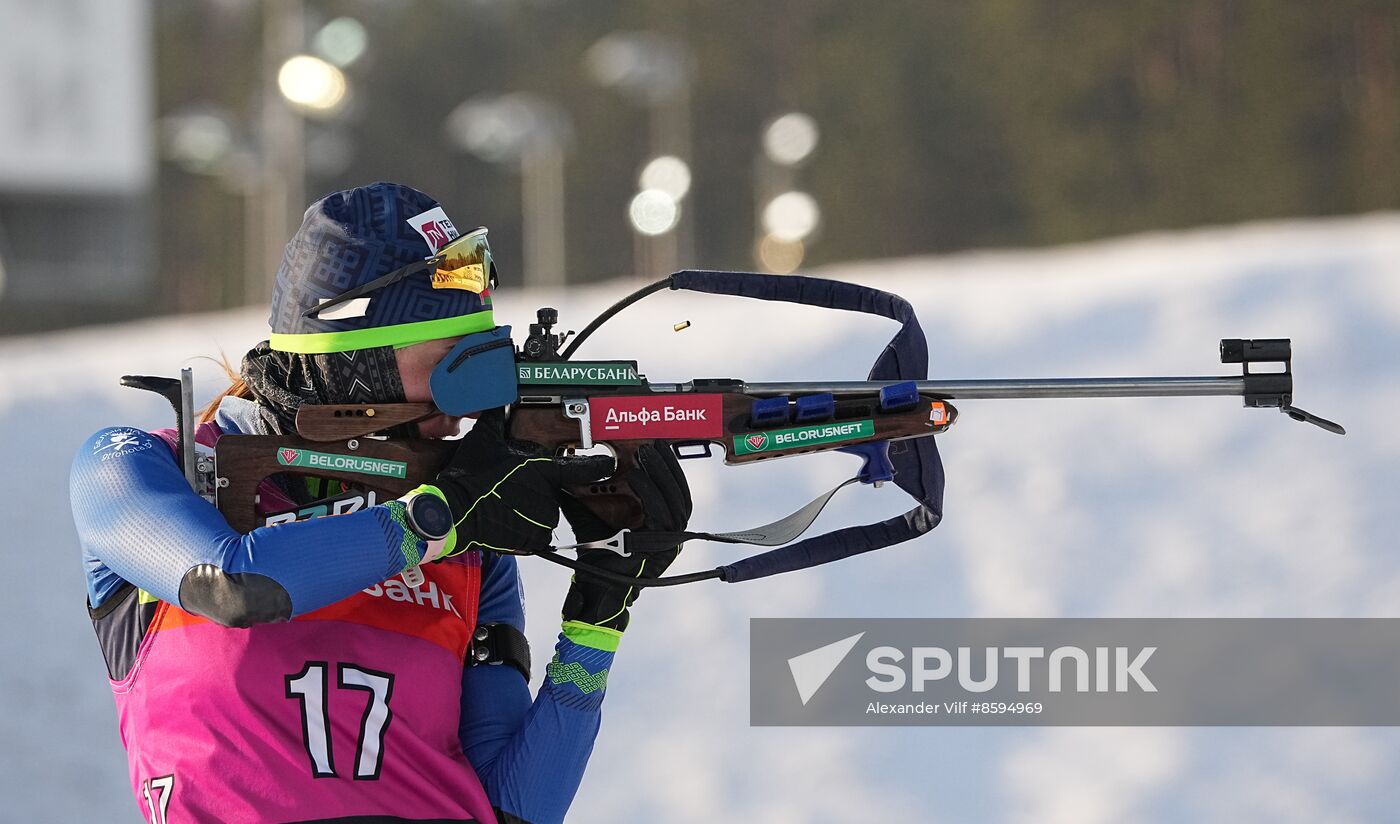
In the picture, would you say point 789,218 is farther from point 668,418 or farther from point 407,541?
point 407,541

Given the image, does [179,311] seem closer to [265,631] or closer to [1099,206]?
[1099,206]

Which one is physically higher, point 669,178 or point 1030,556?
point 669,178

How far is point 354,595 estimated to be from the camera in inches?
90.4

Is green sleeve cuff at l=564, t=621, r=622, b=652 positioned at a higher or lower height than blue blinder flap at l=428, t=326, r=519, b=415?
lower

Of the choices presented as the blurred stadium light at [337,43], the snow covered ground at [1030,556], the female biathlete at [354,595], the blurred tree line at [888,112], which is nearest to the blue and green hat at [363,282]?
the female biathlete at [354,595]

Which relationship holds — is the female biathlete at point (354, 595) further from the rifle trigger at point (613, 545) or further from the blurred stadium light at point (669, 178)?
Result: the blurred stadium light at point (669, 178)

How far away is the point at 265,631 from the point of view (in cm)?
225

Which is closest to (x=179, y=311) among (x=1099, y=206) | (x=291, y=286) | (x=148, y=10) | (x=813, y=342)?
(x=148, y=10)

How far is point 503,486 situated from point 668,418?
38 cm

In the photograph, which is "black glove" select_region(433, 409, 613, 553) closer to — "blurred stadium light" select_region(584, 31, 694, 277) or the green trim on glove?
the green trim on glove

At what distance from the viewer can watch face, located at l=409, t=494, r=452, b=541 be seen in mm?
2182

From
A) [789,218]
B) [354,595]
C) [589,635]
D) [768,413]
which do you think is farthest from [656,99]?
[354,595]

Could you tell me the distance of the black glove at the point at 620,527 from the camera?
2.49 m

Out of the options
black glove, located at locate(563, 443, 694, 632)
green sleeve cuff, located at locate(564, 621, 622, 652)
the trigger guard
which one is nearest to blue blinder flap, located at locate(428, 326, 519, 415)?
black glove, located at locate(563, 443, 694, 632)
